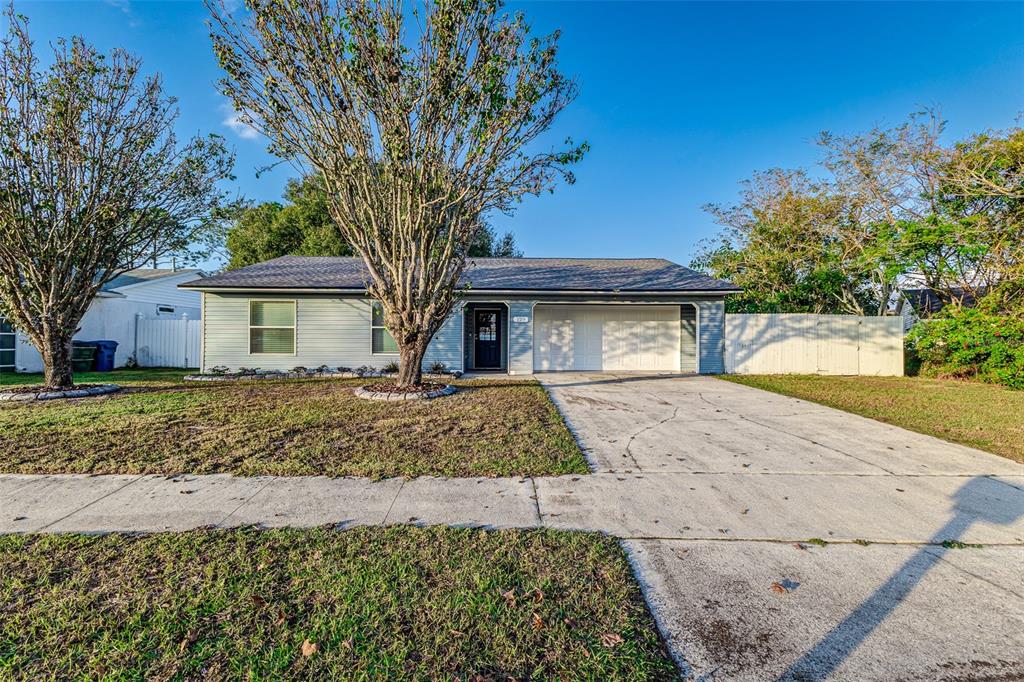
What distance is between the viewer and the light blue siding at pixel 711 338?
12.5 metres

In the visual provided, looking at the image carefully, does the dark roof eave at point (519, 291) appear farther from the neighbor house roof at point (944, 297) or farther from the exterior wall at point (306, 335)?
the neighbor house roof at point (944, 297)

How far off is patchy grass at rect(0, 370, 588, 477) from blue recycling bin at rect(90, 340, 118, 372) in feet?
21.6

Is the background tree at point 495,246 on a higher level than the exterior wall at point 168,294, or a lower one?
higher

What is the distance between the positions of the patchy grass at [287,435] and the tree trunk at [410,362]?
0.76 meters

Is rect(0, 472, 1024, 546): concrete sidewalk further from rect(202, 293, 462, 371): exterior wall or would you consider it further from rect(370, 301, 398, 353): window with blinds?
rect(370, 301, 398, 353): window with blinds

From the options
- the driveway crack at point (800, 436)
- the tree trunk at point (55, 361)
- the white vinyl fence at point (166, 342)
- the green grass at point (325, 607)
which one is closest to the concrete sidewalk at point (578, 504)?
the green grass at point (325, 607)

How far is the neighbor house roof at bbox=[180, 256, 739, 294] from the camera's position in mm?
11719

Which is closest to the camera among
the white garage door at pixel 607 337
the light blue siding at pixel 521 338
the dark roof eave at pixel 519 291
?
the dark roof eave at pixel 519 291

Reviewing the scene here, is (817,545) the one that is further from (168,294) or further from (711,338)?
(168,294)

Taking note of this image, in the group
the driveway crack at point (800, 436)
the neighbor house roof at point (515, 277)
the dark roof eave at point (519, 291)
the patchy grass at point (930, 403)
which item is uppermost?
the neighbor house roof at point (515, 277)

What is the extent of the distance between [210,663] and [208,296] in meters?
12.6

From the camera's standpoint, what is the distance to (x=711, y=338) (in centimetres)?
1266

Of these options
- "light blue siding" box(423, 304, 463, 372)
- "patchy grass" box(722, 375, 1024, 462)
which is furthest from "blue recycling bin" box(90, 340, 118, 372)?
"patchy grass" box(722, 375, 1024, 462)

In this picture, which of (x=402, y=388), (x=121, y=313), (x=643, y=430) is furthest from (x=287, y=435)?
(x=121, y=313)
